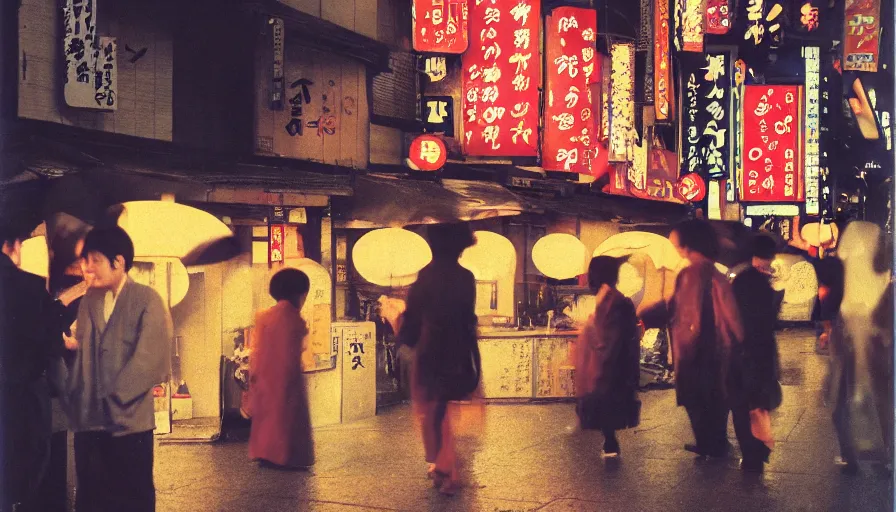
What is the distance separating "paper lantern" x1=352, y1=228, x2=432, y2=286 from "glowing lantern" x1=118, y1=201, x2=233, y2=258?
161 centimetres

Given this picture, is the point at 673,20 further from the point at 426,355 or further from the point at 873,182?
the point at 873,182

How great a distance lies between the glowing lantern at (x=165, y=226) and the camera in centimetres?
699

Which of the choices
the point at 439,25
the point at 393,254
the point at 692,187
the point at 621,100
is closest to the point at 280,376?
the point at 393,254

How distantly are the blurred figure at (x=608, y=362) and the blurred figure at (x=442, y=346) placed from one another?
1539 millimetres

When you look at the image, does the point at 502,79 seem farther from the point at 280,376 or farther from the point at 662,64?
the point at 280,376

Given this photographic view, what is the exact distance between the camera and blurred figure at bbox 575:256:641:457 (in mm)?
8477

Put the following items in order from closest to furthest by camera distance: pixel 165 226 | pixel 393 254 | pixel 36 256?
pixel 36 256 → pixel 165 226 → pixel 393 254

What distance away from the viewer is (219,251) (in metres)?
7.27

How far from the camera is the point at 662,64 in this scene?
12.5 meters

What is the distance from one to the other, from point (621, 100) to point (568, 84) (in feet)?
8.26

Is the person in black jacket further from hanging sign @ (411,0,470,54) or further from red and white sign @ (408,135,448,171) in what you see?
red and white sign @ (408,135,448,171)

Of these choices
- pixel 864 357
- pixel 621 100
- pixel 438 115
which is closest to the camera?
pixel 864 357

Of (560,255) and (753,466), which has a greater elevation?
(560,255)

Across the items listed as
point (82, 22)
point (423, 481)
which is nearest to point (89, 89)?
point (82, 22)
